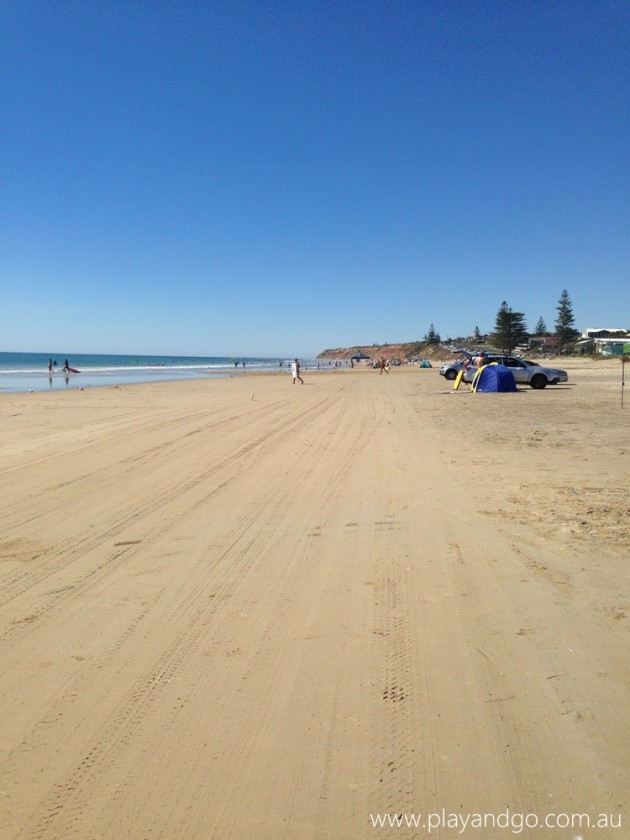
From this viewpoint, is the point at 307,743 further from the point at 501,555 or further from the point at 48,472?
the point at 48,472

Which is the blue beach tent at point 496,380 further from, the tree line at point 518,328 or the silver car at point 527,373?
the tree line at point 518,328

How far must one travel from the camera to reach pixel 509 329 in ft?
300

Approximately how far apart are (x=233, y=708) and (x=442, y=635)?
1.43 metres

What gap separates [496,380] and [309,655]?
21.7 m

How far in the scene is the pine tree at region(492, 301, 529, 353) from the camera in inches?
3595

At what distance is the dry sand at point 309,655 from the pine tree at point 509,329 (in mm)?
90265

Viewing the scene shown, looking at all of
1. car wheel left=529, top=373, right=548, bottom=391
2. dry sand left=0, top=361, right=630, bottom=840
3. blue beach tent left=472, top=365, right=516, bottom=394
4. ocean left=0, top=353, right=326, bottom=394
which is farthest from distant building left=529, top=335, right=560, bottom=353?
dry sand left=0, top=361, right=630, bottom=840

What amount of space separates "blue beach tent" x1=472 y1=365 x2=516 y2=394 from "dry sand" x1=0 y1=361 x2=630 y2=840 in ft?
53.5

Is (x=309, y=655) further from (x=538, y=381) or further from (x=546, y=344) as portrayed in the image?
(x=546, y=344)

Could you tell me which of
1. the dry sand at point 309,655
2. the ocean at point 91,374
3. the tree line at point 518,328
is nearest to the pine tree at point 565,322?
the tree line at point 518,328

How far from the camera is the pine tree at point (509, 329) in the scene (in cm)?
9131

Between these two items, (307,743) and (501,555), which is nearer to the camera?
(307,743)

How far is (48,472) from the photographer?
818 cm

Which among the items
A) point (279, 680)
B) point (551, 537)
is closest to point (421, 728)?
point (279, 680)
